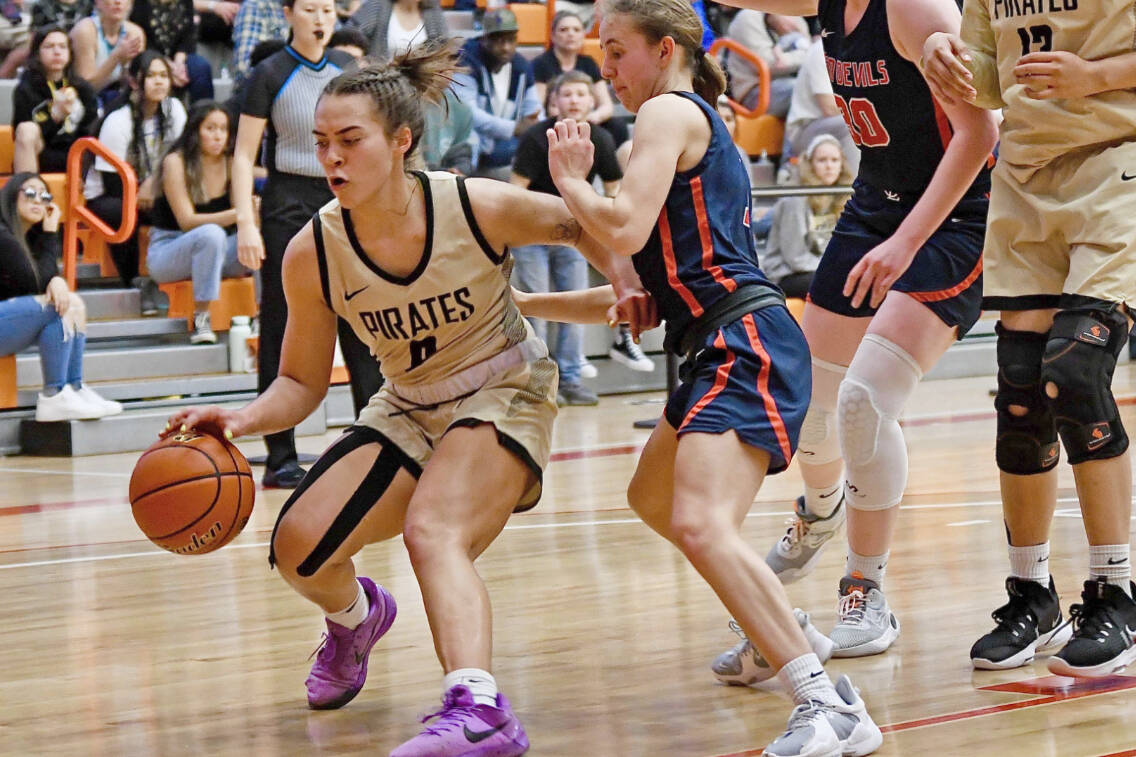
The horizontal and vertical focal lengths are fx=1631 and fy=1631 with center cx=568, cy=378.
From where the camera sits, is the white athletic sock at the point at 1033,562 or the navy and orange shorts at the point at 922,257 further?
the navy and orange shorts at the point at 922,257

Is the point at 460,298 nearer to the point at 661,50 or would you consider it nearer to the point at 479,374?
the point at 479,374

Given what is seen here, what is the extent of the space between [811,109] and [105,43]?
4777mm

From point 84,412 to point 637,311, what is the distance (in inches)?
223

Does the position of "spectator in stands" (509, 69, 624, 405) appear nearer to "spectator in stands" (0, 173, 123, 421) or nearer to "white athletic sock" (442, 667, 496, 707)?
"spectator in stands" (0, 173, 123, 421)

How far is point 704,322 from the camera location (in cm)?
340

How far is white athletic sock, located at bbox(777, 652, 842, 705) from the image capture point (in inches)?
120

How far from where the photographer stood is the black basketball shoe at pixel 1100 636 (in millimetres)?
3533

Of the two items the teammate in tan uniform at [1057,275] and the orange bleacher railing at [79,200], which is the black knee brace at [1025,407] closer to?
the teammate in tan uniform at [1057,275]

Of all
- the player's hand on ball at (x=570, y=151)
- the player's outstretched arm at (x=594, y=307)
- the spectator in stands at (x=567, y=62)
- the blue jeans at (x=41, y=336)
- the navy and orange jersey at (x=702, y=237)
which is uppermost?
the player's hand on ball at (x=570, y=151)

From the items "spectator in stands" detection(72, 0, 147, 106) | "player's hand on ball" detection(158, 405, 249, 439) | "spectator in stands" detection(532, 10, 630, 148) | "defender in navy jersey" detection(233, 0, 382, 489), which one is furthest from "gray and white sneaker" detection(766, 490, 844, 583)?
"spectator in stands" detection(72, 0, 147, 106)

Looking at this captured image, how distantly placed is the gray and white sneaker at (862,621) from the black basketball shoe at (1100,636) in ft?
1.48

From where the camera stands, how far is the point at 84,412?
8492 mm

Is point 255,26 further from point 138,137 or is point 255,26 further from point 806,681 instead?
point 806,681

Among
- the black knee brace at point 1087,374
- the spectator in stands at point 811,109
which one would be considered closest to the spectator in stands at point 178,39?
the spectator in stands at point 811,109
